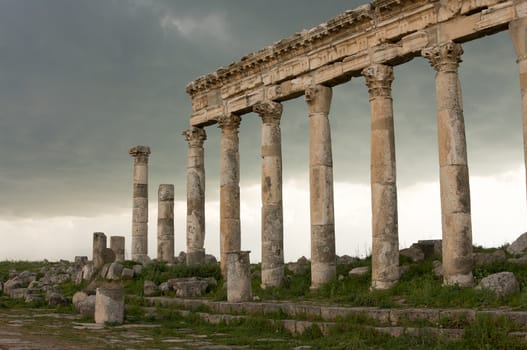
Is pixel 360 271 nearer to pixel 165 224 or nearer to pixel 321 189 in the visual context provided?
pixel 321 189

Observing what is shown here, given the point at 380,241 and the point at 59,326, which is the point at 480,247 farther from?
the point at 59,326

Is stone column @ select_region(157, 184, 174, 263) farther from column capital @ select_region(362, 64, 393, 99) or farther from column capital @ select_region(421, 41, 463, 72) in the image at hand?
column capital @ select_region(421, 41, 463, 72)

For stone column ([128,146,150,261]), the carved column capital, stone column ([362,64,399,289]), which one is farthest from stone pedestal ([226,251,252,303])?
the carved column capital

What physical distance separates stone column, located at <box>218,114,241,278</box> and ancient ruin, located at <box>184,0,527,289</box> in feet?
0.15

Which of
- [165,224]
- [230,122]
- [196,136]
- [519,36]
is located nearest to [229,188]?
[230,122]

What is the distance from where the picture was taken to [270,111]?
25.2 m

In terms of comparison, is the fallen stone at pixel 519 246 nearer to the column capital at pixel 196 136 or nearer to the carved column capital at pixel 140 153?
the column capital at pixel 196 136

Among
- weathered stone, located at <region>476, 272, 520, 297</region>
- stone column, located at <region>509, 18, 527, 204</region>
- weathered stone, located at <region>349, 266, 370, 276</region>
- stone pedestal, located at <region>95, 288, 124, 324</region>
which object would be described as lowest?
stone pedestal, located at <region>95, 288, 124, 324</region>

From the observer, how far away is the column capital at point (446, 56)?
62.2 ft

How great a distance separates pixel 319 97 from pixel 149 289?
1059 centimetres

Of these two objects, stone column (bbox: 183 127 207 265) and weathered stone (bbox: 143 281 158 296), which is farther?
stone column (bbox: 183 127 207 265)

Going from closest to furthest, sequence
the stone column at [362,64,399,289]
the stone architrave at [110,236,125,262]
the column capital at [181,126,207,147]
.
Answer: the stone column at [362,64,399,289], the column capital at [181,126,207,147], the stone architrave at [110,236,125,262]

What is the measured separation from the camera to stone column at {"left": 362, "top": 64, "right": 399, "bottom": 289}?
1992 centimetres

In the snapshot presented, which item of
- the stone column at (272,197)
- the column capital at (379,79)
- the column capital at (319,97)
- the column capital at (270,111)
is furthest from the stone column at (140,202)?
the column capital at (379,79)
